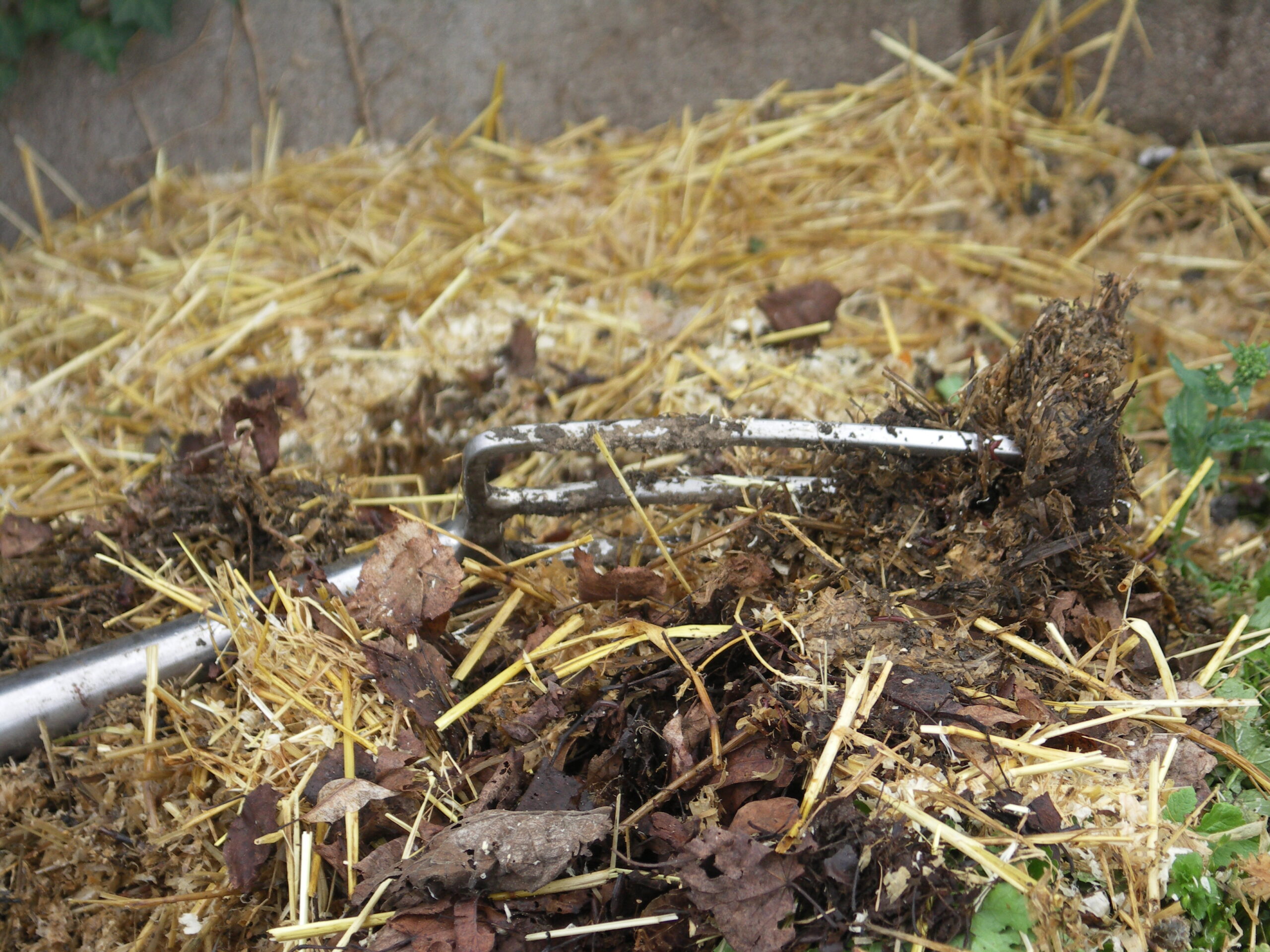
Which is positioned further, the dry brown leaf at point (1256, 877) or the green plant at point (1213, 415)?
the green plant at point (1213, 415)

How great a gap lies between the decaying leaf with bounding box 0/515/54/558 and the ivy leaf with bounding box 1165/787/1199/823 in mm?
1911

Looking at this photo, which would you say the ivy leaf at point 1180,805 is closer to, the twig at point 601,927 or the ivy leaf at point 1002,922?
the ivy leaf at point 1002,922

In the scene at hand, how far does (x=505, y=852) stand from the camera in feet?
3.14

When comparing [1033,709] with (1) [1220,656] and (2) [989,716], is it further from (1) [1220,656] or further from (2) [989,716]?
(1) [1220,656]

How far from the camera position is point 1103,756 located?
1.03 metres

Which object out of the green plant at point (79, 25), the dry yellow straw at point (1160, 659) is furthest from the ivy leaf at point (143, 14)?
the dry yellow straw at point (1160, 659)

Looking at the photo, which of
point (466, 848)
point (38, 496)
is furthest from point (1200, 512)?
point (38, 496)

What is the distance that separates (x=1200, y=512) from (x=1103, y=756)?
0.95 m

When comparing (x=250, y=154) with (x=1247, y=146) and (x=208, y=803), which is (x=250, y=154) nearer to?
(x=208, y=803)

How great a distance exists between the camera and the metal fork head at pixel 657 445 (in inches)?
51.1

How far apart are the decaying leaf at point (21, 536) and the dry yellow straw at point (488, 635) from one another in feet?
3.16

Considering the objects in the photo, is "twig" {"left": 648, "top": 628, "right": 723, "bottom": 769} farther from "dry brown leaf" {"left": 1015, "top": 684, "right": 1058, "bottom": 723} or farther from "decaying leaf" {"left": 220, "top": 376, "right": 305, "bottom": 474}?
"decaying leaf" {"left": 220, "top": 376, "right": 305, "bottom": 474}

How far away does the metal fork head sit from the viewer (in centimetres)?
130

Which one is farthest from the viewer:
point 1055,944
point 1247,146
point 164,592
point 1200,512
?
point 1247,146
